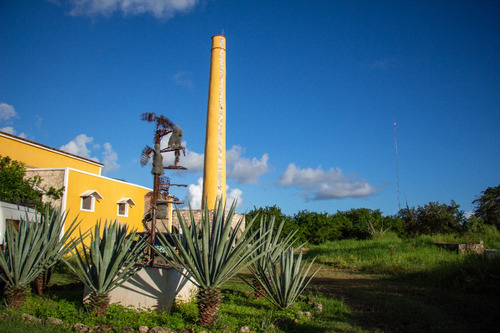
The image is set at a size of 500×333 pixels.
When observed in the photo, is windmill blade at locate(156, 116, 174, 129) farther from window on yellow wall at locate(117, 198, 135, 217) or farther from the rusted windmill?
window on yellow wall at locate(117, 198, 135, 217)

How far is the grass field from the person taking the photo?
5164 mm

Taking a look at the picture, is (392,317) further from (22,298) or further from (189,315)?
(22,298)

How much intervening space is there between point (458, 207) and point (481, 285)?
47.6ft

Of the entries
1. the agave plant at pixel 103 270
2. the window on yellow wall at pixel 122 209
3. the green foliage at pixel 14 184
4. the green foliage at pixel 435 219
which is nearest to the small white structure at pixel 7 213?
the agave plant at pixel 103 270

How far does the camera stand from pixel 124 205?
717 inches

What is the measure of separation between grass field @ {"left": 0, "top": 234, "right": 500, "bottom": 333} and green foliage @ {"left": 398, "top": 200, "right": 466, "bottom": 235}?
33.5ft

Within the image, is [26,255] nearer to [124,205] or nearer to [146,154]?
[146,154]

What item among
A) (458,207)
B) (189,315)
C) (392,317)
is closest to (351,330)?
(392,317)

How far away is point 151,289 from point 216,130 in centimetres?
1813

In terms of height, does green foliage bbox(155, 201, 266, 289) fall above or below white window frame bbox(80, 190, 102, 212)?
below

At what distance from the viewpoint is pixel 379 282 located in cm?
954

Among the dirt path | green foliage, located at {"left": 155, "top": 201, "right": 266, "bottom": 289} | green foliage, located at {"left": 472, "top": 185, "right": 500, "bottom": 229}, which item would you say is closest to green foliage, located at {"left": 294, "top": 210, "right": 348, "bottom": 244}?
green foliage, located at {"left": 472, "top": 185, "right": 500, "bottom": 229}

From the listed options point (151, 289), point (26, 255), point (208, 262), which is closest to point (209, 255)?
point (208, 262)

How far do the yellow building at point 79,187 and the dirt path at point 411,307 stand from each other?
1004 cm
